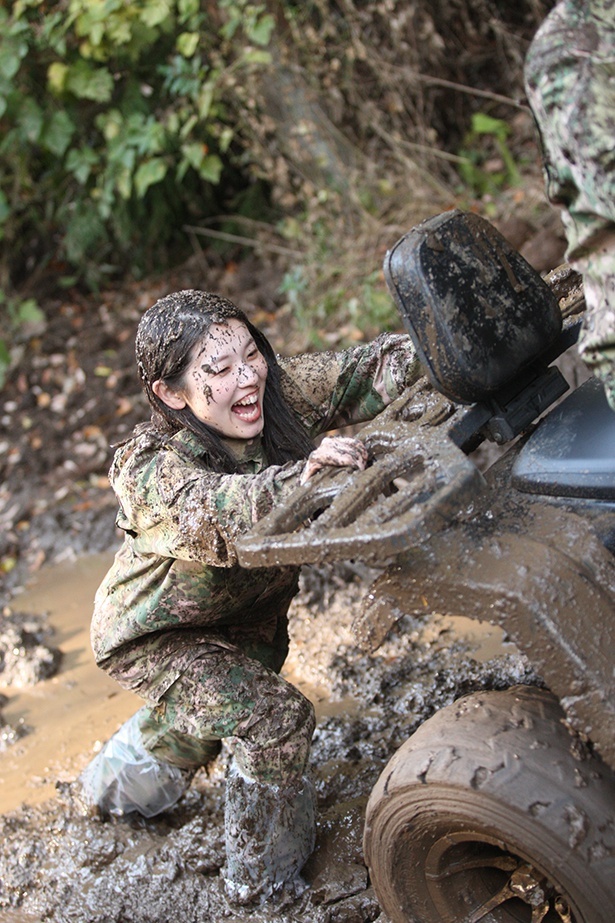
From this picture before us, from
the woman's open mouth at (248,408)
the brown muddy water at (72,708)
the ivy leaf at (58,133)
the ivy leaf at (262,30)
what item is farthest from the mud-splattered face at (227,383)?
the ivy leaf at (58,133)

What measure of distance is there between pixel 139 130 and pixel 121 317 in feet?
4.57

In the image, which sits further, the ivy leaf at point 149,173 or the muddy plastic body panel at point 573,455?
the ivy leaf at point 149,173

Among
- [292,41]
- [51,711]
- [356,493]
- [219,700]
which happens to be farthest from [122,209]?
[356,493]

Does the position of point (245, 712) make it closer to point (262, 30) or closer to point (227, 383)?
point (227, 383)

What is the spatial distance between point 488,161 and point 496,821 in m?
5.13

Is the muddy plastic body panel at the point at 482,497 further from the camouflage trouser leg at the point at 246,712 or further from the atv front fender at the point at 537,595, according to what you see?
the camouflage trouser leg at the point at 246,712

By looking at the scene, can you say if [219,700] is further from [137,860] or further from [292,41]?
[292,41]

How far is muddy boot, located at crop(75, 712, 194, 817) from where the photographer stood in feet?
10.3

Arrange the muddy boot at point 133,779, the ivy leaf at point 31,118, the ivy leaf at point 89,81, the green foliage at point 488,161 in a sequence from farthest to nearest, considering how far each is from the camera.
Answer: the ivy leaf at point 31,118 → the ivy leaf at point 89,81 → the green foliage at point 488,161 → the muddy boot at point 133,779

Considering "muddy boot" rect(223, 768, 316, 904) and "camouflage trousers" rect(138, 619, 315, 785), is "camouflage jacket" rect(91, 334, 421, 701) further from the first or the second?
"muddy boot" rect(223, 768, 316, 904)

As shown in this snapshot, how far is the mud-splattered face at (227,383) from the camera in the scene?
105 inches

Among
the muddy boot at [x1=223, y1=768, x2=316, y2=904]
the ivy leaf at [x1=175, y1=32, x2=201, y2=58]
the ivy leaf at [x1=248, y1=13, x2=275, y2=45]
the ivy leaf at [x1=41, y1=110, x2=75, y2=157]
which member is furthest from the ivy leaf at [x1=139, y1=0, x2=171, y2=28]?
the muddy boot at [x1=223, y1=768, x2=316, y2=904]

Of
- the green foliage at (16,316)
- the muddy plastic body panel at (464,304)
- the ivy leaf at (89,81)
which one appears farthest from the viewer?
the green foliage at (16,316)

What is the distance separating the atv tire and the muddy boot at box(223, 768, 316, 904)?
559mm
